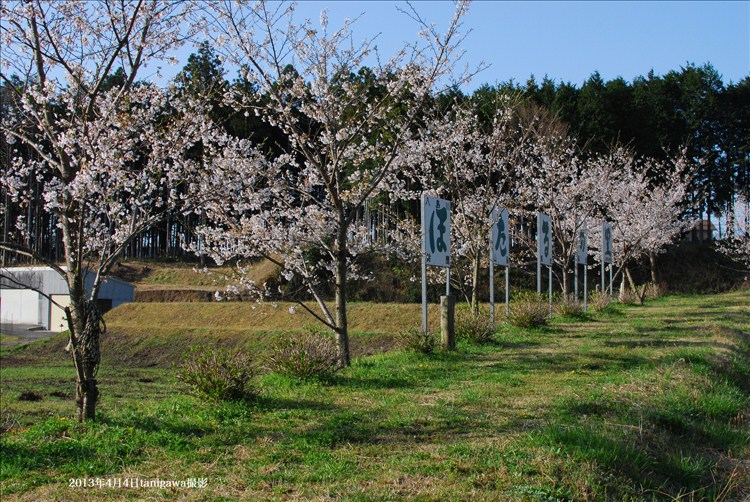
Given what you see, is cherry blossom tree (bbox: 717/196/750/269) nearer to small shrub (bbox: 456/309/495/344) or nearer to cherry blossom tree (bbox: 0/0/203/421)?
small shrub (bbox: 456/309/495/344)

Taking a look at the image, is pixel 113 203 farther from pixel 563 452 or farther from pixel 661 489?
pixel 661 489

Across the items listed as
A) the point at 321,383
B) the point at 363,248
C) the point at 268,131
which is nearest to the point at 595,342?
the point at 363,248

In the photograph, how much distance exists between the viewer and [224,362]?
7840mm

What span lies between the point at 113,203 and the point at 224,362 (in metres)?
2.24

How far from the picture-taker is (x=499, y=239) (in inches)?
582

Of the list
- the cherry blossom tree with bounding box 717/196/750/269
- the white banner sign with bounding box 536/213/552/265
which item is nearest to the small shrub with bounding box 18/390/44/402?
the white banner sign with bounding box 536/213/552/265

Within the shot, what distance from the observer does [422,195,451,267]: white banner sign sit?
36.6 feet

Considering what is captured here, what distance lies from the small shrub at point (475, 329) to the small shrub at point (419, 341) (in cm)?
119

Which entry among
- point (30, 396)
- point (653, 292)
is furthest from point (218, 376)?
point (653, 292)

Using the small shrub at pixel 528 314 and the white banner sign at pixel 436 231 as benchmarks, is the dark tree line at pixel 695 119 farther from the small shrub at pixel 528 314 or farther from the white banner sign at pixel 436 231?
the white banner sign at pixel 436 231

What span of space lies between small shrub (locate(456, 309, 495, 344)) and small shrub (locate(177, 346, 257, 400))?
5.35 m

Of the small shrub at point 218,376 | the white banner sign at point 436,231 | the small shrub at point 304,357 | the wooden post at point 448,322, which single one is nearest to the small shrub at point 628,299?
the white banner sign at point 436,231

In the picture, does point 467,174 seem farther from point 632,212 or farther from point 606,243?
point 632,212

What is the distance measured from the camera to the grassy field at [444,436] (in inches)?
189
